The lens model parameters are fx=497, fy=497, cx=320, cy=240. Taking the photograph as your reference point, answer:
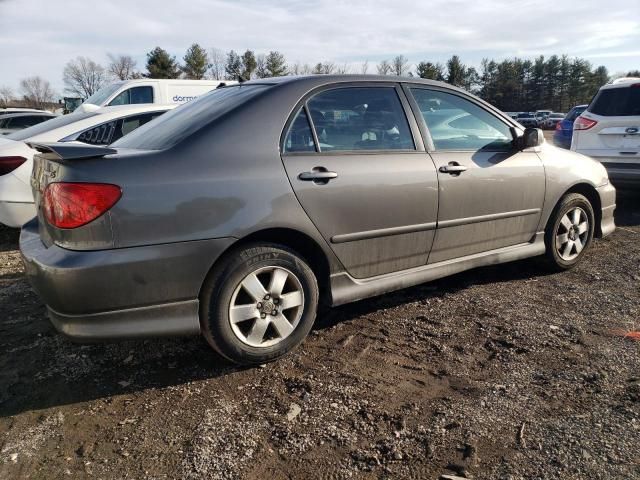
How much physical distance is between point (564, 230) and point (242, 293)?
3.04 metres

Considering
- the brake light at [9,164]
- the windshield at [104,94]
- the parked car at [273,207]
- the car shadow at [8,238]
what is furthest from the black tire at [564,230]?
the windshield at [104,94]

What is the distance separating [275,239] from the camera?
9.50 ft

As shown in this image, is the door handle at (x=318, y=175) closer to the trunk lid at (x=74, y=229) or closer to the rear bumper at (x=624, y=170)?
the trunk lid at (x=74, y=229)

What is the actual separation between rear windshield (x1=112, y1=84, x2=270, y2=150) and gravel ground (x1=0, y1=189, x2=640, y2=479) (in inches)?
50.8

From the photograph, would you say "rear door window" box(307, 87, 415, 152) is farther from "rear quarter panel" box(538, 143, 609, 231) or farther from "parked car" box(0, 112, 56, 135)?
"parked car" box(0, 112, 56, 135)

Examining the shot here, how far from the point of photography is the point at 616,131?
265 inches

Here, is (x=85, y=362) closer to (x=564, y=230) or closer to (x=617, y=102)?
(x=564, y=230)

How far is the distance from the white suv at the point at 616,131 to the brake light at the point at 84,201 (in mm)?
6627

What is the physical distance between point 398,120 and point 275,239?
4.07ft

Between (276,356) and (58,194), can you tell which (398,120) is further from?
(58,194)

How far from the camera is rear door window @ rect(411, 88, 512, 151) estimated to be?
3539 millimetres

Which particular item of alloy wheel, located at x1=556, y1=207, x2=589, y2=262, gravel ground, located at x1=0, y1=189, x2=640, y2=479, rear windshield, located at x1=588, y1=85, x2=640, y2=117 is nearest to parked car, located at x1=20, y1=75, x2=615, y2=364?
gravel ground, located at x1=0, y1=189, x2=640, y2=479

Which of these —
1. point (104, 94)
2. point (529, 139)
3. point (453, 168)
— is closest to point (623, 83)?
point (529, 139)

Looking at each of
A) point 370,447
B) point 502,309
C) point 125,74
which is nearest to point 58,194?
point 370,447
